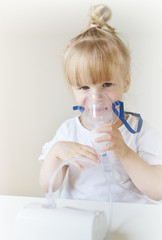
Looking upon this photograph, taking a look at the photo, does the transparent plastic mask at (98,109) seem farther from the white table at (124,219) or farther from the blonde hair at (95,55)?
the white table at (124,219)

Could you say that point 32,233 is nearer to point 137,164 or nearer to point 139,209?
point 139,209

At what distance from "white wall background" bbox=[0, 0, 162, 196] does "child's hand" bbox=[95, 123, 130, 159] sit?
563mm

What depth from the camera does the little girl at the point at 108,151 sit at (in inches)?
32.9

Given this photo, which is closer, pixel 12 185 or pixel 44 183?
pixel 44 183

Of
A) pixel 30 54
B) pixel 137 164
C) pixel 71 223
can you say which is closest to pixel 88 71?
pixel 137 164

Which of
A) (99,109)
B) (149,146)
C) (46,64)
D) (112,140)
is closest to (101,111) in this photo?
(99,109)

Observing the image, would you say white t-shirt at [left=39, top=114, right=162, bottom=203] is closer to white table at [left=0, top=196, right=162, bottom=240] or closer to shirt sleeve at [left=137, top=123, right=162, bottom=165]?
shirt sleeve at [left=137, top=123, right=162, bottom=165]

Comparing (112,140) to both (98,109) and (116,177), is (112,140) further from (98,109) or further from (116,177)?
(116,177)

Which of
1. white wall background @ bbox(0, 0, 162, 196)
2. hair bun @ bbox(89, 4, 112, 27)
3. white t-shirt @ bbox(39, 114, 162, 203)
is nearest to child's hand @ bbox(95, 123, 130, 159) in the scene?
white t-shirt @ bbox(39, 114, 162, 203)

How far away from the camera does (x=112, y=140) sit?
27.7 inches

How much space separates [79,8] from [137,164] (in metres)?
0.74

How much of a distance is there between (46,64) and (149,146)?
64 cm

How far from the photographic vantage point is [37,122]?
139 centimetres

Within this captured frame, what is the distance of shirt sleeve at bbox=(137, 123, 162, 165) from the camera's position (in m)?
0.89
